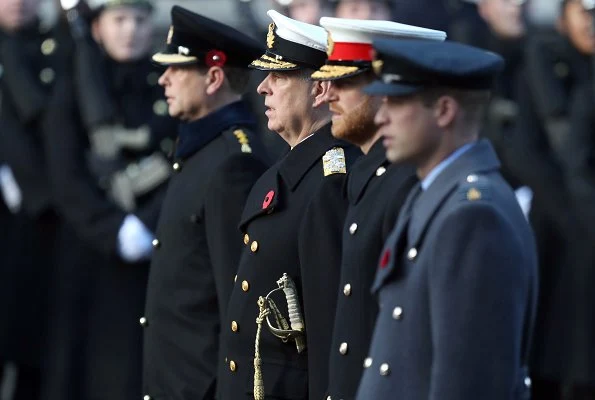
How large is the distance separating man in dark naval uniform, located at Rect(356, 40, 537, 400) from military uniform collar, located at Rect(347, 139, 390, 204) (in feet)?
1.52

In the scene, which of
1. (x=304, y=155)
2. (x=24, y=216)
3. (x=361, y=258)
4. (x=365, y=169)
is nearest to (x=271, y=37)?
(x=304, y=155)

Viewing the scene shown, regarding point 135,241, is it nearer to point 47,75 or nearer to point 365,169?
point 47,75

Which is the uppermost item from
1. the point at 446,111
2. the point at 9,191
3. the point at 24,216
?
the point at 446,111

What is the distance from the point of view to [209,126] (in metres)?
7.07

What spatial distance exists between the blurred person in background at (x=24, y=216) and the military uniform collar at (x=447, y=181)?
5.92 metres

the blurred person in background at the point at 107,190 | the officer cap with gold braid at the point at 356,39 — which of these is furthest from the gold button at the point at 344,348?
the blurred person in background at the point at 107,190

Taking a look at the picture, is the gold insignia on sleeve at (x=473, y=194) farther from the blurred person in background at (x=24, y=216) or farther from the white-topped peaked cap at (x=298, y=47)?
the blurred person in background at (x=24, y=216)

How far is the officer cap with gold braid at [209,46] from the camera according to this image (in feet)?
23.5

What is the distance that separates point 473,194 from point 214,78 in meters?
2.48

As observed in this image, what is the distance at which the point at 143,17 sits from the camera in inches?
402

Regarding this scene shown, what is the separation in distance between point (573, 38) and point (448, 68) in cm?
629

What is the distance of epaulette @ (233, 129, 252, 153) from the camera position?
6.94m

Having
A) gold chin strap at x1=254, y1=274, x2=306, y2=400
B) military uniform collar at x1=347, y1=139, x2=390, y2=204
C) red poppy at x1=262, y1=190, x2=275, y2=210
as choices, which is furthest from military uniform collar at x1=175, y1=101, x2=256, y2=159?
military uniform collar at x1=347, y1=139, x2=390, y2=204

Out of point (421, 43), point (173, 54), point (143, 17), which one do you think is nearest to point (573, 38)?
point (143, 17)
